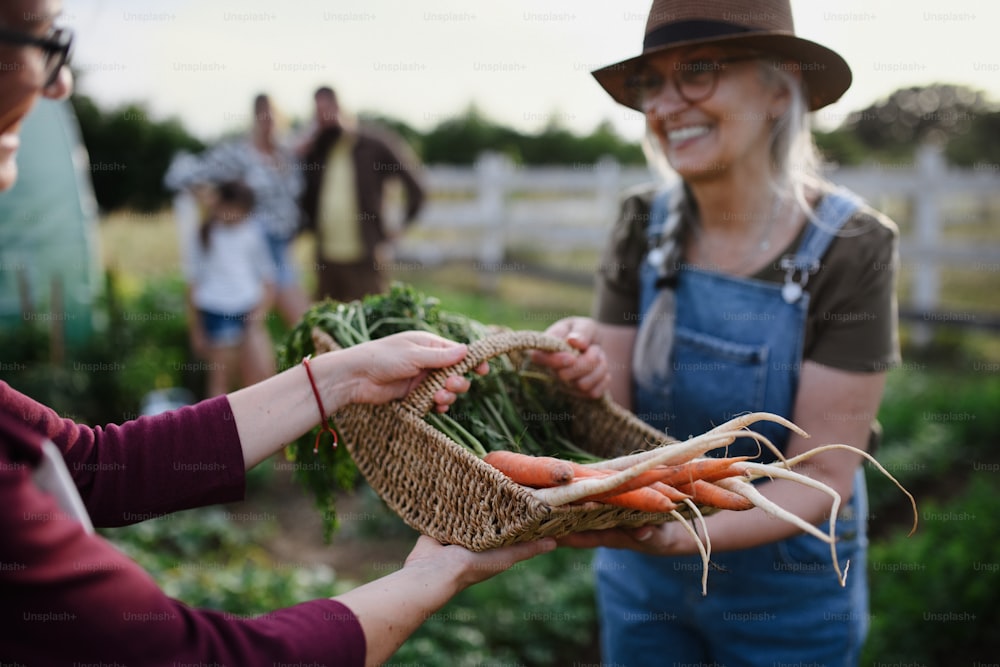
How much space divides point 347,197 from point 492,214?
223 inches

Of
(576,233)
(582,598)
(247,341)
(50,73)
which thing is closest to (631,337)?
(50,73)

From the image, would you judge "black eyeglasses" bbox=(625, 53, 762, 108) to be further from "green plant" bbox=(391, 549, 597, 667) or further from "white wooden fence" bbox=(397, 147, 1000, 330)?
"white wooden fence" bbox=(397, 147, 1000, 330)

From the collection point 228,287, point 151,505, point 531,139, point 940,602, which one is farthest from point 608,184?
point 531,139

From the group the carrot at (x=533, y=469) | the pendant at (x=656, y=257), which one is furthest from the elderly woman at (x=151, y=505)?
the pendant at (x=656, y=257)

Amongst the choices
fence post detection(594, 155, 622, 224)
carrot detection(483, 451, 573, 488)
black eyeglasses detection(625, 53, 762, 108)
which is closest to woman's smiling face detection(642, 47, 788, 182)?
black eyeglasses detection(625, 53, 762, 108)

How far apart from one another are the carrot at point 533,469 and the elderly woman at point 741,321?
0.26 metres

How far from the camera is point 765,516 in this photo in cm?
180

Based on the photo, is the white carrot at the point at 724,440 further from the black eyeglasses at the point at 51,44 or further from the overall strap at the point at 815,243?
the black eyeglasses at the point at 51,44

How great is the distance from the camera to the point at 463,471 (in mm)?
1490

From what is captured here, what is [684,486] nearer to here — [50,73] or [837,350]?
[837,350]

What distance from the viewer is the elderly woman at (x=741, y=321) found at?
1.77 metres

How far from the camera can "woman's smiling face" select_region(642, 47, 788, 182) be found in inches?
72.1

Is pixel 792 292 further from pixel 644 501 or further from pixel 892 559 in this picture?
pixel 892 559

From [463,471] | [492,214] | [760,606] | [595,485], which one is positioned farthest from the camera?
[492,214]
